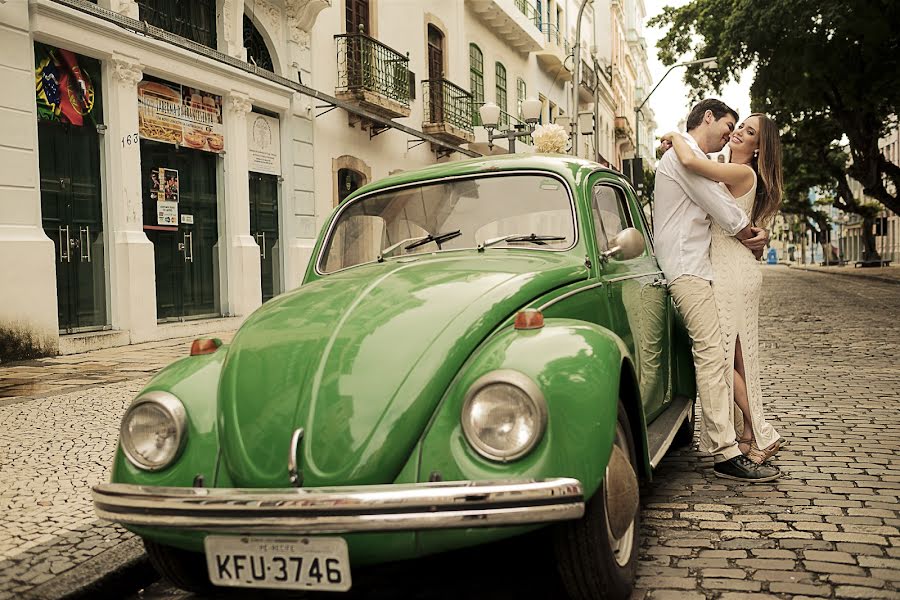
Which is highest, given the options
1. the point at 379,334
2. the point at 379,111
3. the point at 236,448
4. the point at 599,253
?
the point at 379,111

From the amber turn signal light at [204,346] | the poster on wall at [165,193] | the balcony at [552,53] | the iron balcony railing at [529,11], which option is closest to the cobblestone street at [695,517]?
the amber turn signal light at [204,346]

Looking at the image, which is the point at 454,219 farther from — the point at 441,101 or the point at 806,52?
the point at 806,52

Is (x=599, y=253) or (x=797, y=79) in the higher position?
(x=797, y=79)

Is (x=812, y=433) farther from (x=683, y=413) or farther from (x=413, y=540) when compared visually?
(x=413, y=540)

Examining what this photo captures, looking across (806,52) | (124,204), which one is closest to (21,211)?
(124,204)

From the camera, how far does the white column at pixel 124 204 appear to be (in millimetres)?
11594

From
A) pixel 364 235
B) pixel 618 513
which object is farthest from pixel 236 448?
pixel 364 235

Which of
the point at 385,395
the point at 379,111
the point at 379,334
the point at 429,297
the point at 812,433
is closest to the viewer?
the point at 385,395

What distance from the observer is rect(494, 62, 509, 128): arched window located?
88.5 ft

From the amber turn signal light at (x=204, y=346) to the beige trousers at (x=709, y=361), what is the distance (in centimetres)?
245

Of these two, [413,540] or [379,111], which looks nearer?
[413,540]

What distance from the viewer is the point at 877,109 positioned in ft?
86.5

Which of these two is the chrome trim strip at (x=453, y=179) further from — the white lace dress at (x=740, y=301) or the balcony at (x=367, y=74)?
the balcony at (x=367, y=74)

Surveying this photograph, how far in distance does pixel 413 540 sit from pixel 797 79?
22769 mm
